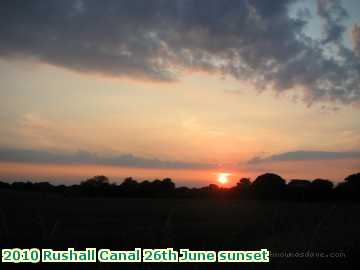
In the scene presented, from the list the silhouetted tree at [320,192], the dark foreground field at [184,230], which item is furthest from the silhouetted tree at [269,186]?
the dark foreground field at [184,230]

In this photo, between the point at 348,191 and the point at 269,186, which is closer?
the point at 348,191

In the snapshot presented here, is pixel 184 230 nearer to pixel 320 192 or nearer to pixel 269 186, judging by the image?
pixel 320 192

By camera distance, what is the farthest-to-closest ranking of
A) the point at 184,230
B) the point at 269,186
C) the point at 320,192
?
the point at 269,186 → the point at 320,192 → the point at 184,230

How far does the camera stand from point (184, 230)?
57.5ft

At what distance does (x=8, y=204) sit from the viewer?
2159 cm

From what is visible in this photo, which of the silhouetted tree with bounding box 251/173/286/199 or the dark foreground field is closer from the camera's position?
the dark foreground field

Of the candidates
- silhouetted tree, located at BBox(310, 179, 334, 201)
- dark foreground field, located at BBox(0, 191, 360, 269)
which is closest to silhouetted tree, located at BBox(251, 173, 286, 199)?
silhouetted tree, located at BBox(310, 179, 334, 201)

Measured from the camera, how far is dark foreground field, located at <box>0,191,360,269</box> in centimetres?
1165

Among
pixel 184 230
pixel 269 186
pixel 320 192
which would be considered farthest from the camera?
pixel 269 186

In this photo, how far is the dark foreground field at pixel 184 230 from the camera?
1165 centimetres

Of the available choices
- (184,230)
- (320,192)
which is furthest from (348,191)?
(184,230)

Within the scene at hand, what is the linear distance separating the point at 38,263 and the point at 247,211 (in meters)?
14.2

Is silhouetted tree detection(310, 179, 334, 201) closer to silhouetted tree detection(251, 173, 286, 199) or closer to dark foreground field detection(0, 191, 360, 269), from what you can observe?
silhouetted tree detection(251, 173, 286, 199)

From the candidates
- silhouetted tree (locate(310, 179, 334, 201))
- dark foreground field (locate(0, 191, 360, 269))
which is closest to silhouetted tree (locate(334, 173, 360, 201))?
silhouetted tree (locate(310, 179, 334, 201))
